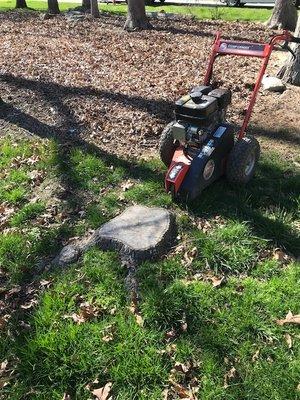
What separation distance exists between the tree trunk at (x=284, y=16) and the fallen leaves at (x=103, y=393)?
13.8m

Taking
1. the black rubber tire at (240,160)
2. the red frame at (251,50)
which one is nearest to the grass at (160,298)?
the black rubber tire at (240,160)

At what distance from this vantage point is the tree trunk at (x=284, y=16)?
1438 centimetres

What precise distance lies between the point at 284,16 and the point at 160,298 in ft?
43.1

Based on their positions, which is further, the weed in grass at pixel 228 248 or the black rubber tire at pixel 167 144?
the black rubber tire at pixel 167 144

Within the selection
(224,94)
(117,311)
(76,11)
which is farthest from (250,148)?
(76,11)

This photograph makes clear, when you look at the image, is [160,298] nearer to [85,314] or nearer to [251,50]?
[85,314]

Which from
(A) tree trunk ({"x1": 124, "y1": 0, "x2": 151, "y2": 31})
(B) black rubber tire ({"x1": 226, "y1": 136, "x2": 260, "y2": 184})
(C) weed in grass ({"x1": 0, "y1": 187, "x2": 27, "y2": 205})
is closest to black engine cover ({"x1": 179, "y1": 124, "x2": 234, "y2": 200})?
(B) black rubber tire ({"x1": 226, "y1": 136, "x2": 260, "y2": 184})

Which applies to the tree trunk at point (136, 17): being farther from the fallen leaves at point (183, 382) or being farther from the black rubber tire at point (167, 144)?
the fallen leaves at point (183, 382)

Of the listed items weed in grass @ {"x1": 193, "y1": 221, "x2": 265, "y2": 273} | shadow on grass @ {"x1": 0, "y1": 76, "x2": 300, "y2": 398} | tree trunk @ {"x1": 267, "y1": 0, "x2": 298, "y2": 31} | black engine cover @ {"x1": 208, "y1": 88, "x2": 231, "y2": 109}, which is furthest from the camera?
tree trunk @ {"x1": 267, "y1": 0, "x2": 298, "y2": 31}

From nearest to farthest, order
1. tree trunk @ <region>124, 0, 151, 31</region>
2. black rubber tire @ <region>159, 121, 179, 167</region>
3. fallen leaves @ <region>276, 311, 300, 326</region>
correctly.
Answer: fallen leaves @ <region>276, 311, 300, 326</region> → black rubber tire @ <region>159, 121, 179, 167</region> → tree trunk @ <region>124, 0, 151, 31</region>

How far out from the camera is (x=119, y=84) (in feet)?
29.4

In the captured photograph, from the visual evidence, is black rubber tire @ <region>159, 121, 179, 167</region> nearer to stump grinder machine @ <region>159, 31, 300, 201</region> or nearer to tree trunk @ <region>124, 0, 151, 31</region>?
stump grinder machine @ <region>159, 31, 300, 201</region>

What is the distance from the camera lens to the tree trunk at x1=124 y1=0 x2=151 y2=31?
46.1ft

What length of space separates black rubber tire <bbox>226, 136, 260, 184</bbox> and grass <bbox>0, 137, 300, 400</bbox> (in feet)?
0.66
